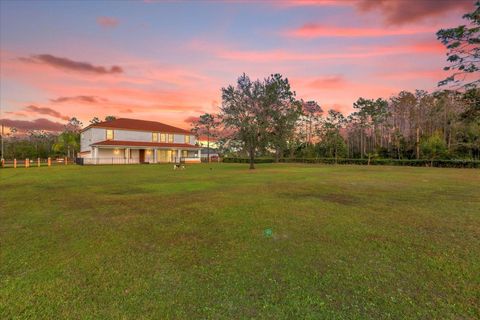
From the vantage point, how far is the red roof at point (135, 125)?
3971cm

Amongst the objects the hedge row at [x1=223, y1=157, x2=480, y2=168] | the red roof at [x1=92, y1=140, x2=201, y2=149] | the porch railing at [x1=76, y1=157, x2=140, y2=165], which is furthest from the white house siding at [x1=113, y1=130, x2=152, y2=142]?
the hedge row at [x1=223, y1=157, x2=480, y2=168]

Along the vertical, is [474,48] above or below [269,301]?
above

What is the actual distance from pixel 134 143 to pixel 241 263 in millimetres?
40786

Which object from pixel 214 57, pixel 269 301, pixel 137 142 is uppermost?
pixel 214 57

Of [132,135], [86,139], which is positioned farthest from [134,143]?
[86,139]

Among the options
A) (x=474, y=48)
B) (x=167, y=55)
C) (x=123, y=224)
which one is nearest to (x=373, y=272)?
(x=123, y=224)

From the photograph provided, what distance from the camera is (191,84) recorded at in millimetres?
25078

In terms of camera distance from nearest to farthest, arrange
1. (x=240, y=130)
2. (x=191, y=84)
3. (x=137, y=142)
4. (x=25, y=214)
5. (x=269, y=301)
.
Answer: (x=269, y=301)
(x=25, y=214)
(x=191, y=84)
(x=240, y=130)
(x=137, y=142)

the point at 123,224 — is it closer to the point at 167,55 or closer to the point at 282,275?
A: the point at 282,275

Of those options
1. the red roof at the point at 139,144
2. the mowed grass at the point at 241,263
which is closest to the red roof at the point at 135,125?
the red roof at the point at 139,144

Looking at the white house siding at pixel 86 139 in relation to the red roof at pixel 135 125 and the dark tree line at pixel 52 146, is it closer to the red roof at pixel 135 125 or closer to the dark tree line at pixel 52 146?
the red roof at pixel 135 125

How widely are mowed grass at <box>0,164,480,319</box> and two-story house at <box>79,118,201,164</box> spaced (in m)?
32.9

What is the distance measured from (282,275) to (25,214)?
7.70 m

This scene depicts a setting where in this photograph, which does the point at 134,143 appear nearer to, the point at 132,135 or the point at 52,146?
the point at 132,135
